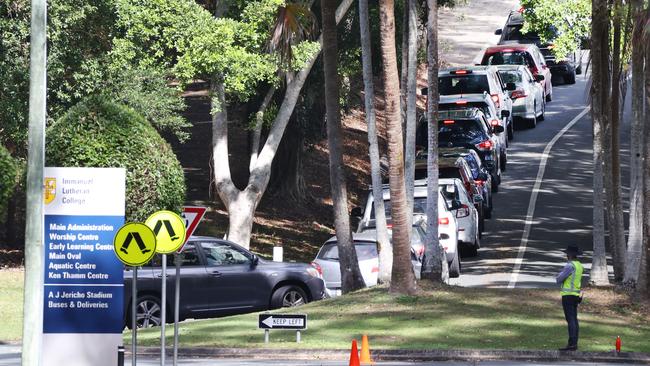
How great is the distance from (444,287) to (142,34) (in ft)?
32.7

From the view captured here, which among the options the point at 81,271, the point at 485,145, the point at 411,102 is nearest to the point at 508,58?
the point at 485,145

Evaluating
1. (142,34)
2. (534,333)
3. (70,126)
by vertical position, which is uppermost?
(142,34)

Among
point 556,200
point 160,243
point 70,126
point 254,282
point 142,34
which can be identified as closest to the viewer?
point 160,243

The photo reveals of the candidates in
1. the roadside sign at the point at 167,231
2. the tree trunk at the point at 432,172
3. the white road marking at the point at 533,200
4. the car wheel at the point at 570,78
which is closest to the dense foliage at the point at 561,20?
the white road marking at the point at 533,200

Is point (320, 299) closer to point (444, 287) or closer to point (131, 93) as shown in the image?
point (444, 287)

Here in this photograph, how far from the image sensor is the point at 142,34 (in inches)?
1221

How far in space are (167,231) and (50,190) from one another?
190 centimetres

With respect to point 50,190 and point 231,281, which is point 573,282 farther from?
point 50,190

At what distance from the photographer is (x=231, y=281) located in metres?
24.5

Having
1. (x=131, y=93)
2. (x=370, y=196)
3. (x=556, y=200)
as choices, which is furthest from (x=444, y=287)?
(x=556, y=200)

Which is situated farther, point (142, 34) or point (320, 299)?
point (142, 34)

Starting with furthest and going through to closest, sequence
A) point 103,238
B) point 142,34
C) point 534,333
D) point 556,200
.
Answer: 1. point 556,200
2. point 142,34
3. point 534,333
4. point 103,238

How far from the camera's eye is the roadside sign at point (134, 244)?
52.4 feet

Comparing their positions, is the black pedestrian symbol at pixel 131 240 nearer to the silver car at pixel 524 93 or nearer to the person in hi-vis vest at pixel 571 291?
the person in hi-vis vest at pixel 571 291
